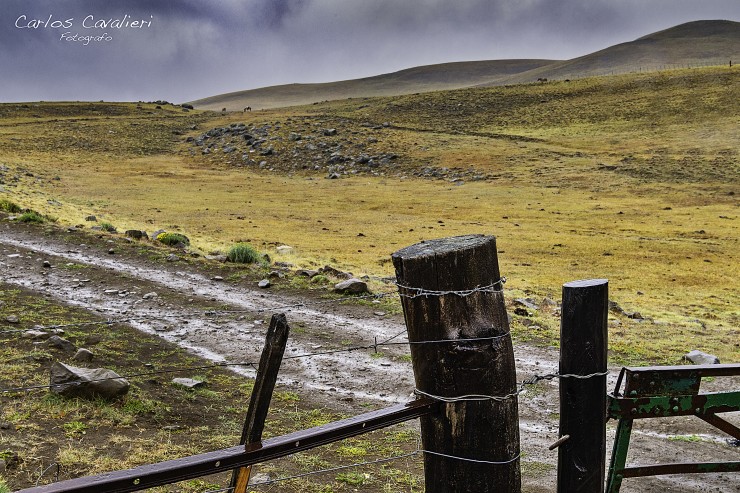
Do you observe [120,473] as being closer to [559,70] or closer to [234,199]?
[234,199]

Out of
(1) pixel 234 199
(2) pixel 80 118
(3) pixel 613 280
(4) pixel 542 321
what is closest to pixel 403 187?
(1) pixel 234 199

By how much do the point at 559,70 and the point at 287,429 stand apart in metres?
201

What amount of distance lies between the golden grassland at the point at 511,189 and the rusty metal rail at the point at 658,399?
596 cm

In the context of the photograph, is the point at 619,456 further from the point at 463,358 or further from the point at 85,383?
the point at 85,383

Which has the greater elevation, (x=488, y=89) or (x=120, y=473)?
(x=488, y=89)

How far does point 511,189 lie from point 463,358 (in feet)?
130

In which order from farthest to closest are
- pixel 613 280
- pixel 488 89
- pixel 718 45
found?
pixel 718 45
pixel 488 89
pixel 613 280

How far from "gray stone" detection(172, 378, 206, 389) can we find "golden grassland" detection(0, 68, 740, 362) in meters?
5.97

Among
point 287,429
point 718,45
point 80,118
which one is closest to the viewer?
point 287,429

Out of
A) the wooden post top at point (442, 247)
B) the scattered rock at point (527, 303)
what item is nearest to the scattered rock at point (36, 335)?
the wooden post top at point (442, 247)

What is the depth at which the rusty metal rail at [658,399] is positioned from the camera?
3.62 metres

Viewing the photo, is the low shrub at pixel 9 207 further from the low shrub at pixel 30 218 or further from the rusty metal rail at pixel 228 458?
the rusty metal rail at pixel 228 458

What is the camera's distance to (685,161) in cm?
4631

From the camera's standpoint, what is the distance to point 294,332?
401 inches
